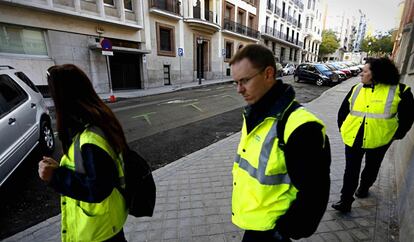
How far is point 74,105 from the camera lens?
137 centimetres

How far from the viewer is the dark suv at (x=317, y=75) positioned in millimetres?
17641

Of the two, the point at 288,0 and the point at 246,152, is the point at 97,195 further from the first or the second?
the point at 288,0

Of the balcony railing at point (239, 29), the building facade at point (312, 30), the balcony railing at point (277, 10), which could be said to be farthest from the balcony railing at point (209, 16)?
the building facade at point (312, 30)

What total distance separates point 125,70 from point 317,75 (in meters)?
14.2

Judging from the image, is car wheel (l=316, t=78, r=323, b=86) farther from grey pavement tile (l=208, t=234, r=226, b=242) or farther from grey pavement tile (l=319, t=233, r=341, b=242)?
grey pavement tile (l=208, t=234, r=226, b=242)

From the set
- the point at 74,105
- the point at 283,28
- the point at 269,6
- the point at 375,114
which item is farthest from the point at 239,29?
the point at 74,105

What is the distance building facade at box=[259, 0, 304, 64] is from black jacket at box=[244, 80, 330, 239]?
34475 mm

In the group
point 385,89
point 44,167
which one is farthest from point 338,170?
point 44,167

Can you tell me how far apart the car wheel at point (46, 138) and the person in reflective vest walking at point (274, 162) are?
15.8ft

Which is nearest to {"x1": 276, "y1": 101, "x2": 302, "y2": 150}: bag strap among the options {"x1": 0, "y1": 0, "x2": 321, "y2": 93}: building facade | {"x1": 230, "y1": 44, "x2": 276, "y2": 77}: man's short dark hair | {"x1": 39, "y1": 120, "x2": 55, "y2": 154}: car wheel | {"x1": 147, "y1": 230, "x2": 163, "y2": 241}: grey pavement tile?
{"x1": 230, "y1": 44, "x2": 276, "y2": 77}: man's short dark hair

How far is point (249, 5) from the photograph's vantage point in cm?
2944

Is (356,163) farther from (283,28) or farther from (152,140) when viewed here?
(283,28)

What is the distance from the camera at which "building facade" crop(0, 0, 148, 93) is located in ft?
36.7

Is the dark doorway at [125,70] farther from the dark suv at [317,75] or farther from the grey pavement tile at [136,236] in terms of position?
the grey pavement tile at [136,236]
